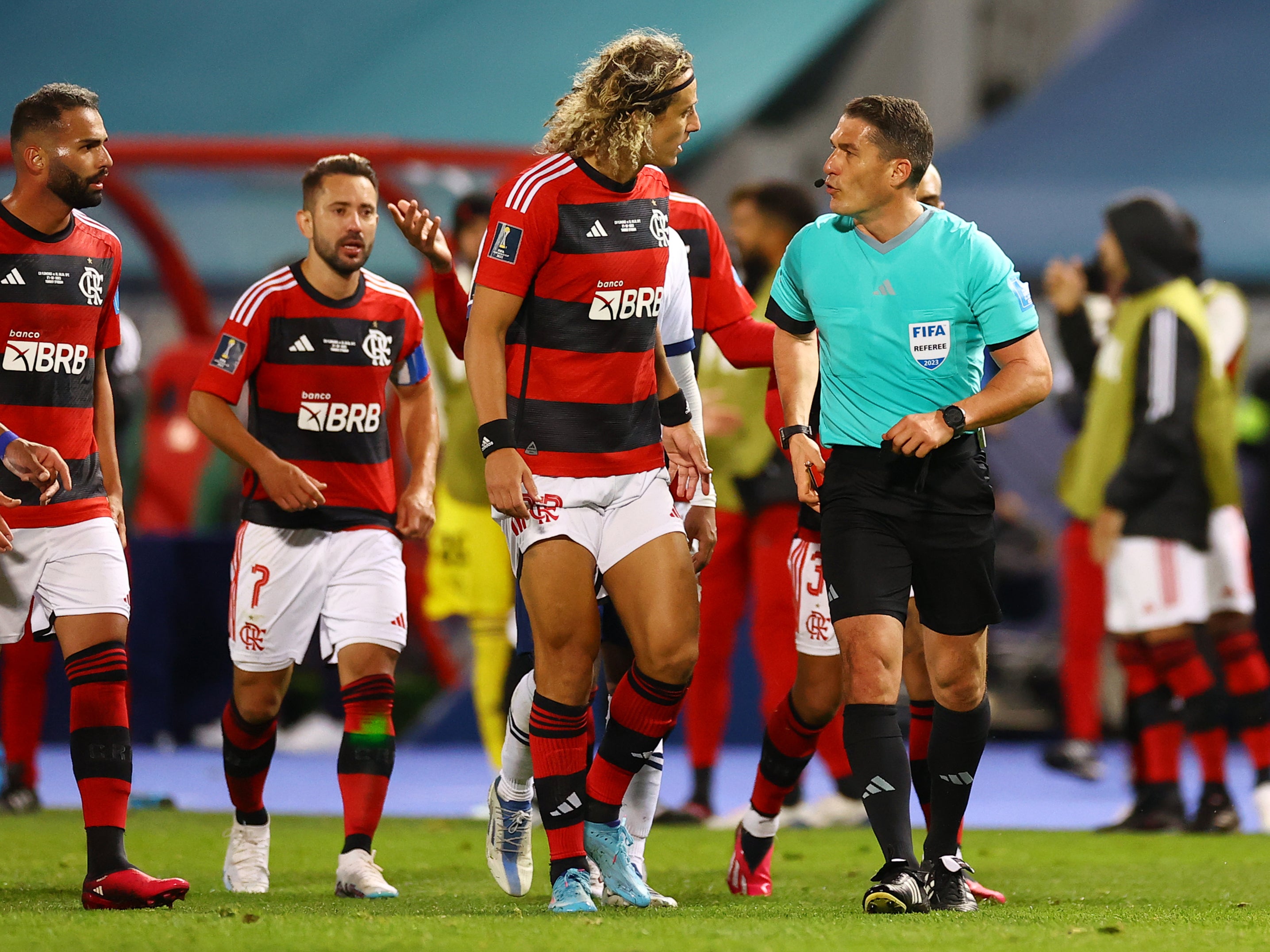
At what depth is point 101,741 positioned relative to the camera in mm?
4551

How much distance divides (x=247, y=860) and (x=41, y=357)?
64.7 inches

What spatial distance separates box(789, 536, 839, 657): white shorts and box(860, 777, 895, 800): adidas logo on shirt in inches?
30.7

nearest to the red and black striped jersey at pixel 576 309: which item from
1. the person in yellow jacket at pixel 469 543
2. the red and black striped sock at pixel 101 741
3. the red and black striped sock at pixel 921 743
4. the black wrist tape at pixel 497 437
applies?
the black wrist tape at pixel 497 437

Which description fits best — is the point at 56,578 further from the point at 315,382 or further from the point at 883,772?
the point at 883,772

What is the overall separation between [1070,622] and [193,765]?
497 cm

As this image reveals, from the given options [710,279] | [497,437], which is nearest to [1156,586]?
[710,279]

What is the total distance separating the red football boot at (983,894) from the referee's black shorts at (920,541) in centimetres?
88

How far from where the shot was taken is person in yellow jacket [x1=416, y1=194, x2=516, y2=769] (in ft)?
24.6

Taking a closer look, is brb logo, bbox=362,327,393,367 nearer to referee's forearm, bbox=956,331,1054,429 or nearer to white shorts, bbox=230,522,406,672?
white shorts, bbox=230,522,406,672

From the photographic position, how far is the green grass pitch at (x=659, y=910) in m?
3.69

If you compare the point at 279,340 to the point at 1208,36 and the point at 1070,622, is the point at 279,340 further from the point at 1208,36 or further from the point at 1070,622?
the point at 1208,36

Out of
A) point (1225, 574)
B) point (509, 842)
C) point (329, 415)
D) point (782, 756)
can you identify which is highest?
point (329, 415)

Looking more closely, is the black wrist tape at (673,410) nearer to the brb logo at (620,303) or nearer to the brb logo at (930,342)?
the brb logo at (620,303)

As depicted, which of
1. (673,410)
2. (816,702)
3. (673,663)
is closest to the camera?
(673,663)
